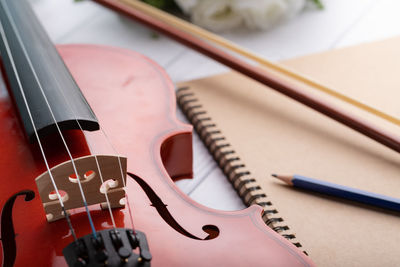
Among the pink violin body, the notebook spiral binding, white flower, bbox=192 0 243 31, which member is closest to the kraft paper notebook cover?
the notebook spiral binding

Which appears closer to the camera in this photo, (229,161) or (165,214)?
(165,214)

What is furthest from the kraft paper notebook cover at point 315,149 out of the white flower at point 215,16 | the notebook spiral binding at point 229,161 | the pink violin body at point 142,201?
the white flower at point 215,16

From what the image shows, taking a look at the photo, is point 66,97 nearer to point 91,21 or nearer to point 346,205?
point 346,205

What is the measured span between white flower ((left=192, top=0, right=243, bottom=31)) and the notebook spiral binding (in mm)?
258

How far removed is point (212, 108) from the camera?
875 millimetres

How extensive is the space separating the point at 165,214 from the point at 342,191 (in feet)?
0.88

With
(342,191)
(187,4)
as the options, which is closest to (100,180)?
(342,191)

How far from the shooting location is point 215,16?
1110mm

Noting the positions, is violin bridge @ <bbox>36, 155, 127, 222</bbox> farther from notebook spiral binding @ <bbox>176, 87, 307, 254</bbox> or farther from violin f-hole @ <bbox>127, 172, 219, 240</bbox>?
notebook spiral binding @ <bbox>176, 87, 307, 254</bbox>

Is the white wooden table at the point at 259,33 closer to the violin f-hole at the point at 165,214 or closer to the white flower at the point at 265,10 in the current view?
the white flower at the point at 265,10

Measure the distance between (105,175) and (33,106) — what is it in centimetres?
17

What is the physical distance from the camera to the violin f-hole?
53cm

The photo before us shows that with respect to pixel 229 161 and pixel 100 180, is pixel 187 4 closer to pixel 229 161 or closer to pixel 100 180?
pixel 229 161

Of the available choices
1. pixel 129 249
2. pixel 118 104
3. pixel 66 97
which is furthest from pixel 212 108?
pixel 129 249
